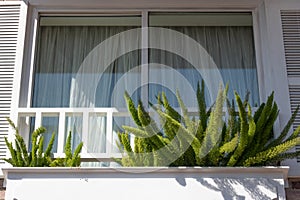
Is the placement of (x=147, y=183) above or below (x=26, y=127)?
below

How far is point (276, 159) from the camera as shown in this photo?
125 inches

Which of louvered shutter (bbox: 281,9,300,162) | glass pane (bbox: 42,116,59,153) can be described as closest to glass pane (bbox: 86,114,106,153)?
glass pane (bbox: 42,116,59,153)

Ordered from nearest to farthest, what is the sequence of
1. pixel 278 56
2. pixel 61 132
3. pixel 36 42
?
pixel 61 132
pixel 278 56
pixel 36 42

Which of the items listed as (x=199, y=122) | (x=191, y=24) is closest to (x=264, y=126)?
(x=199, y=122)

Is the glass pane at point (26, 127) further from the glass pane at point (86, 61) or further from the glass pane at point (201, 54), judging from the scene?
the glass pane at point (201, 54)

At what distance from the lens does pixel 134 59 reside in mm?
3938

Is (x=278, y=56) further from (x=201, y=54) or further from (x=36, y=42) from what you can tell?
(x=36, y=42)

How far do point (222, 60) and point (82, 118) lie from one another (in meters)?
1.09

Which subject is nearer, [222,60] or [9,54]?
[9,54]

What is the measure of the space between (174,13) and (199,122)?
120 centimetres

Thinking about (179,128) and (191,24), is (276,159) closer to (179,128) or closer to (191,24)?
(179,128)

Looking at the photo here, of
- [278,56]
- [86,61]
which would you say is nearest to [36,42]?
[86,61]

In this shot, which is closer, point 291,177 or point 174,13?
point 291,177

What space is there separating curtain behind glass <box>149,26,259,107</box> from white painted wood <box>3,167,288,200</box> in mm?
817
